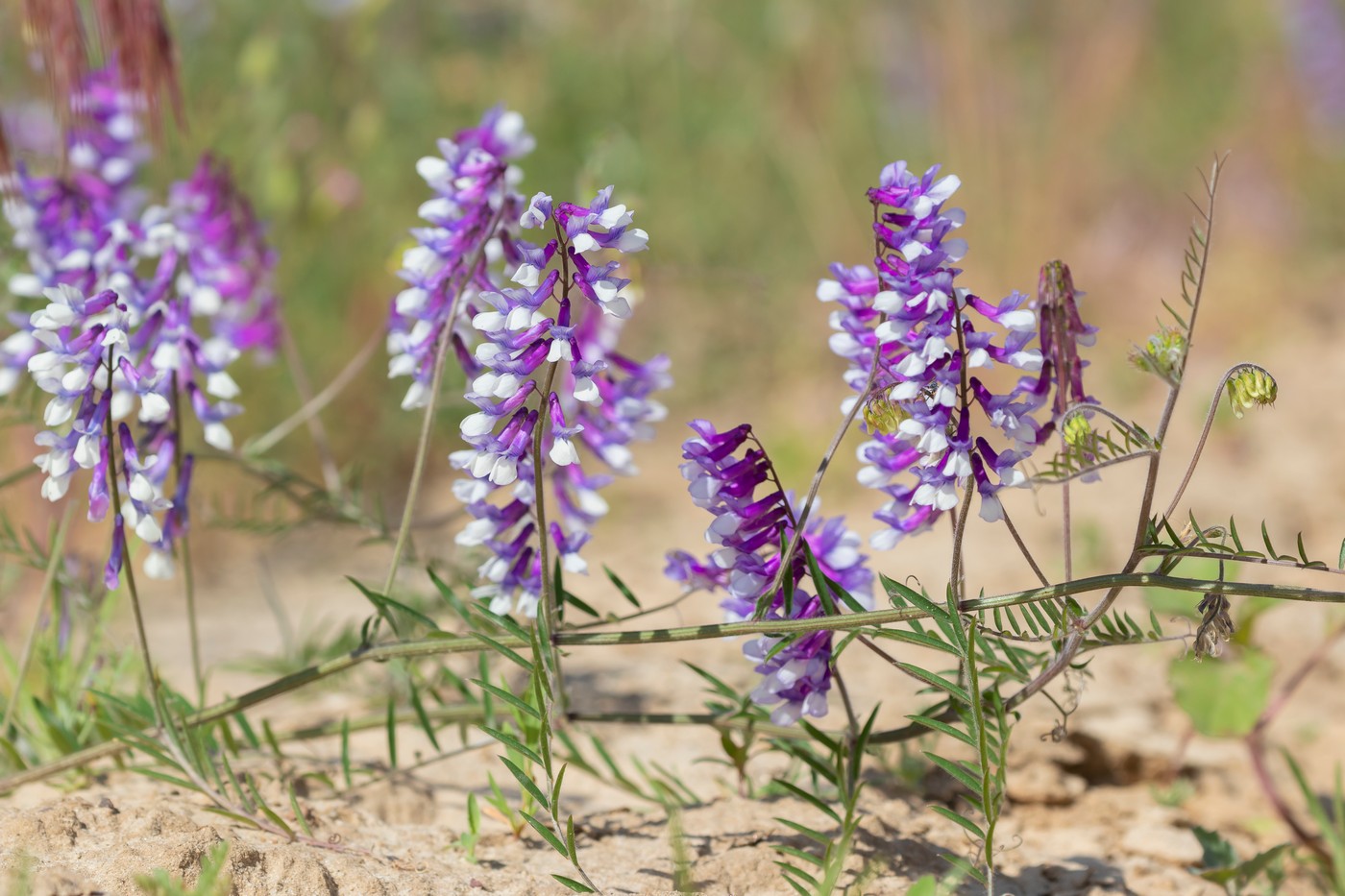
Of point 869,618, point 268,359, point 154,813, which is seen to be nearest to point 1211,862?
point 869,618

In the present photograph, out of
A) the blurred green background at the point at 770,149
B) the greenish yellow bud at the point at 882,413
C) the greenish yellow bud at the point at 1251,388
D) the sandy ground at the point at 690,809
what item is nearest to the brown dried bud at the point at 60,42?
the sandy ground at the point at 690,809

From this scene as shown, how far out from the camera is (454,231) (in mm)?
1864

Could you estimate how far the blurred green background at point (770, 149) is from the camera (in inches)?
194

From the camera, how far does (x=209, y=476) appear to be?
457 centimetres

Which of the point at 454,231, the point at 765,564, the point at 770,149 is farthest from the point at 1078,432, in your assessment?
the point at 770,149

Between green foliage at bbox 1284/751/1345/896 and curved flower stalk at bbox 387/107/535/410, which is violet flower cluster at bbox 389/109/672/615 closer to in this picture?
curved flower stalk at bbox 387/107/535/410

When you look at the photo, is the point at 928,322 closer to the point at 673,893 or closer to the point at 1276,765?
→ the point at 673,893

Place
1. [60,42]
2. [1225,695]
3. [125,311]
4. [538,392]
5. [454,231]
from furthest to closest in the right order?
[1225,695] < [60,42] < [454,231] < [125,311] < [538,392]

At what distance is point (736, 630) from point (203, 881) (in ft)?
2.39

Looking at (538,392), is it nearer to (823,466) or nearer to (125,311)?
(823,466)

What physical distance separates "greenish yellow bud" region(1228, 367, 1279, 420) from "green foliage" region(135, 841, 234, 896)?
134cm

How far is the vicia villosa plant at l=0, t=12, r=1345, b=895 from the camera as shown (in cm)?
152

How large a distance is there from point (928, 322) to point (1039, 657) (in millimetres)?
580

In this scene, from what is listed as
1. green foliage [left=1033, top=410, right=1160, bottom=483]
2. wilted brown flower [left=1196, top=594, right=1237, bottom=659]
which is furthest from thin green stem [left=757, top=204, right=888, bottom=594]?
wilted brown flower [left=1196, top=594, right=1237, bottom=659]
